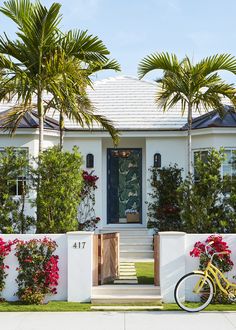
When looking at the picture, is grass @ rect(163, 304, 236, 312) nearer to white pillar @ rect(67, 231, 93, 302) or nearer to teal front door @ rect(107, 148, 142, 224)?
white pillar @ rect(67, 231, 93, 302)

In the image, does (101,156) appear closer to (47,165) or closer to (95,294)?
(47,165)

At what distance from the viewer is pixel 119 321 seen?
9.66m

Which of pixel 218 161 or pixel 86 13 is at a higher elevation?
pixel 86 13

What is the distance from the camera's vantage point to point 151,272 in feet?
45.7

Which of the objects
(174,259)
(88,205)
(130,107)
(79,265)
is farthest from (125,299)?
(130,107)

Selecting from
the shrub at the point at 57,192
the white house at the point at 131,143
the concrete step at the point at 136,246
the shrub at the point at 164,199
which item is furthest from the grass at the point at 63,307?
the white house at the point at 131,143

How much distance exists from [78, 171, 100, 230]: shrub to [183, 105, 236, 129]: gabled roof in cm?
351

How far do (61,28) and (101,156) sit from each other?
21.2 feet

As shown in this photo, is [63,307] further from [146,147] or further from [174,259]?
[146,147]

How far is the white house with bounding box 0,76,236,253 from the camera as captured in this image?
57.3 ft

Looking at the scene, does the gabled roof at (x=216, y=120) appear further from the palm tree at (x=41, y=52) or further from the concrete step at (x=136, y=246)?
the palm tree at (x=41, y=52)

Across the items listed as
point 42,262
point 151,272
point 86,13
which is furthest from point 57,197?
point 86,13

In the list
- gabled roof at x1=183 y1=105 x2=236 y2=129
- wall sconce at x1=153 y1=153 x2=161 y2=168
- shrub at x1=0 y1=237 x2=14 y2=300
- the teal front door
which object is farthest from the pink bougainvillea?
the teal front door

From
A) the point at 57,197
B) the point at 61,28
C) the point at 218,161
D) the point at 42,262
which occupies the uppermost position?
the point at 61,28
